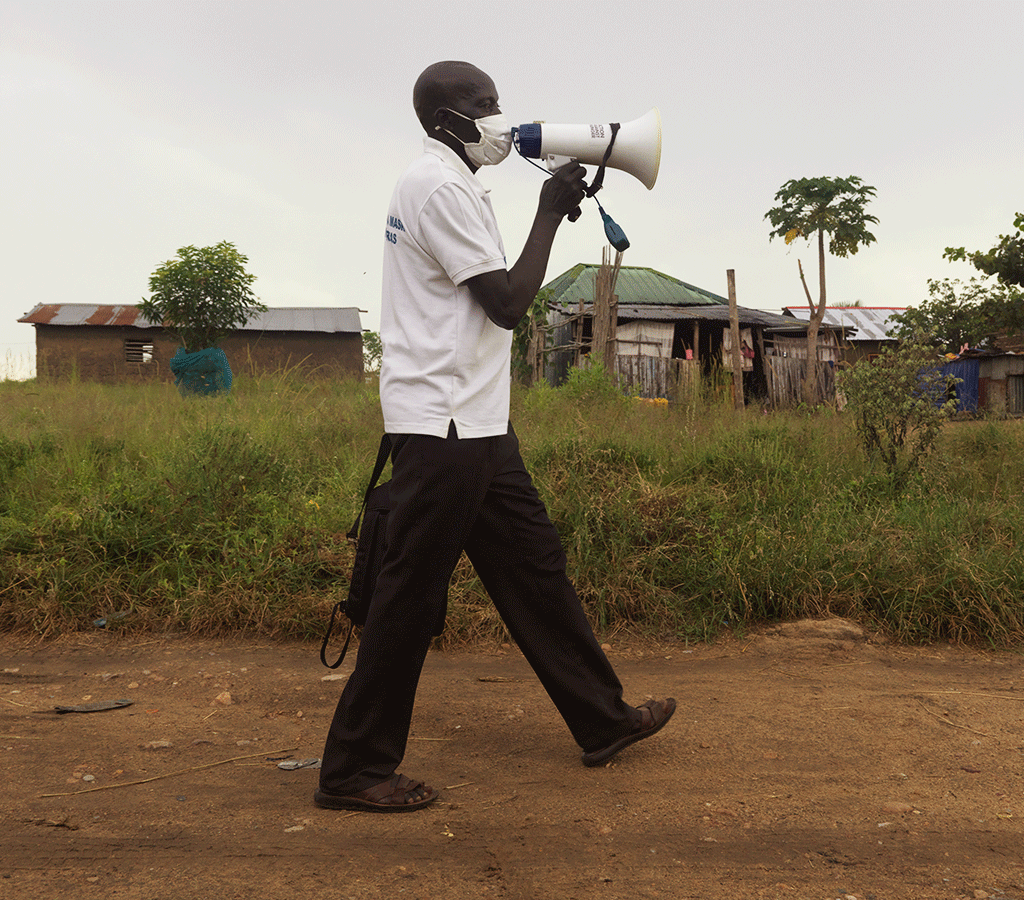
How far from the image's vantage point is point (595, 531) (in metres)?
4.22

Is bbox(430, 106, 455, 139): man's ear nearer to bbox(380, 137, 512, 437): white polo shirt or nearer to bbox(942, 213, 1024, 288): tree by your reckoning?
bbox(380, 137, 512, 437): white polo shirt

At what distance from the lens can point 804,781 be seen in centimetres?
231

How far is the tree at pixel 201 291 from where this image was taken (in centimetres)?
1451

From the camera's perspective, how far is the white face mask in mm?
2148

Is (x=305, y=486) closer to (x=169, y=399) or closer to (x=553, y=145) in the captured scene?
(x=553, y=145)

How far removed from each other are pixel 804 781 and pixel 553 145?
184 centimetres

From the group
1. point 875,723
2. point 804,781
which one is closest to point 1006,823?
point 804,781

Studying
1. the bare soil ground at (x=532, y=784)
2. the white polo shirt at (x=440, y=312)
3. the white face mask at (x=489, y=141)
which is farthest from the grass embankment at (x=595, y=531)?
the white face mask at (x=489, y=141)

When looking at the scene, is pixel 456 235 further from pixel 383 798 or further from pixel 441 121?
pixel 383 798

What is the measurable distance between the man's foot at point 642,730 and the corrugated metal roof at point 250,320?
66.0 feet

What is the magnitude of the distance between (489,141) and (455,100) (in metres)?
0.13

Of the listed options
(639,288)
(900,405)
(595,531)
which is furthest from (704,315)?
(595,531)

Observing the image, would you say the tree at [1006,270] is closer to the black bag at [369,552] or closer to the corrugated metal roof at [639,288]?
the corrugated metal roof at [639,288]

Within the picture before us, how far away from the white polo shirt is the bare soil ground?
38.8 inches
